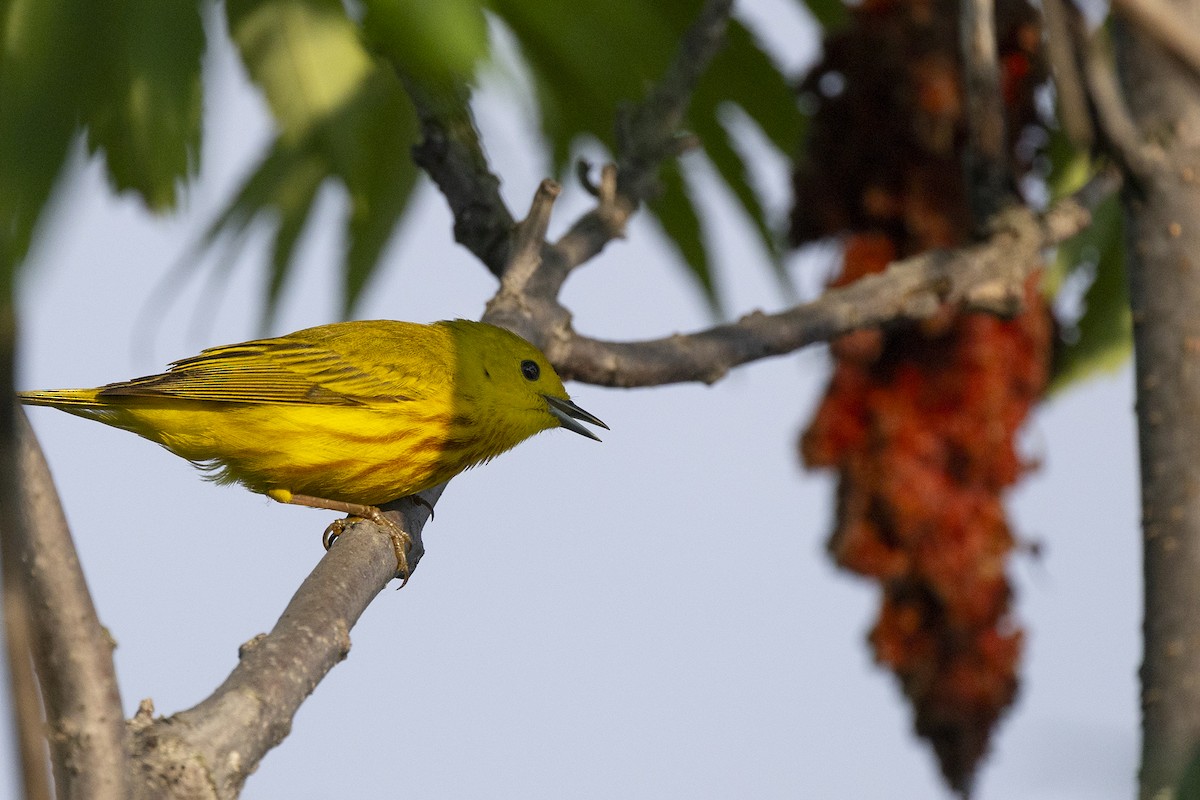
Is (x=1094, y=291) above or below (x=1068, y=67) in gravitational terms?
above

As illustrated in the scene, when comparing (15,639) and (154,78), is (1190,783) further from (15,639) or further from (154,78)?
(154,78)

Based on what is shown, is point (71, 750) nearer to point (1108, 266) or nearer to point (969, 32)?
point (969, 32)

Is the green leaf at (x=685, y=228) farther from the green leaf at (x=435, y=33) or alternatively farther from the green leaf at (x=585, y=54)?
the green leaf at (x=435, y=33)

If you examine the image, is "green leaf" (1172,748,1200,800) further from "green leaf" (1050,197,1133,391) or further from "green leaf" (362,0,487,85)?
"green leaf" (1050,197,1133,391)

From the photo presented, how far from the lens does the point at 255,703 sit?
216 cm

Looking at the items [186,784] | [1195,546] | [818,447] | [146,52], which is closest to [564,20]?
[146,52]

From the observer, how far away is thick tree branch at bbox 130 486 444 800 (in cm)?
192

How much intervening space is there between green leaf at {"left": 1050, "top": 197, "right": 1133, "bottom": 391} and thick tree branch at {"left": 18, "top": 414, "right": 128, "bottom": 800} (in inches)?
180

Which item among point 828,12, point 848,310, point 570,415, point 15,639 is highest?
point 828,12

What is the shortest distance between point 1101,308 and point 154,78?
13.3ft

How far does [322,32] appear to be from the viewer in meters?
4.28

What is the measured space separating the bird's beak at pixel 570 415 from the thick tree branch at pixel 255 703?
5.57ft

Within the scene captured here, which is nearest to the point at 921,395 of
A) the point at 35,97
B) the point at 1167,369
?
the point at 1167,369

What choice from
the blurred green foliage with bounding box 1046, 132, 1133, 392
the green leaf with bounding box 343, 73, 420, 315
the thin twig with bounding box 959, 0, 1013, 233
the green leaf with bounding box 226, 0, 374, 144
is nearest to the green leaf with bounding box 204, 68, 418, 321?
the green leaf with bounding box 343, 73, 420, 315
